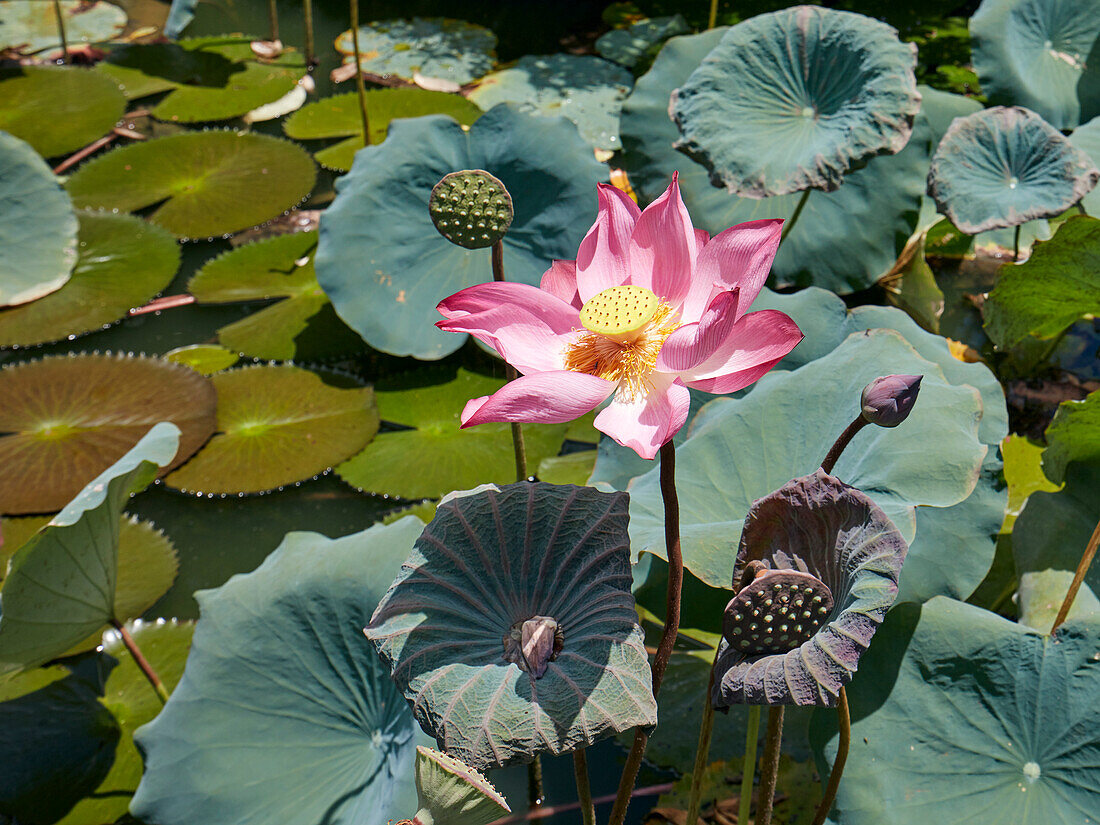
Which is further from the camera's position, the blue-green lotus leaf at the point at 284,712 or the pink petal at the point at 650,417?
the blue-green lotus leaf at the point at 284,712

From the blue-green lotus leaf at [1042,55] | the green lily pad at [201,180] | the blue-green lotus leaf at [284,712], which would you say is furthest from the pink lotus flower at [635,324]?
the green lily pad at [201,180]

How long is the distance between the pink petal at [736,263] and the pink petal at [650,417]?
0.39 ft

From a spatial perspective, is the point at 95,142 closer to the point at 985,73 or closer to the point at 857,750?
the point at 985,73

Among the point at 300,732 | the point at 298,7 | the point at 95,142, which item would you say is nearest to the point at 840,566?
the point at 300,732

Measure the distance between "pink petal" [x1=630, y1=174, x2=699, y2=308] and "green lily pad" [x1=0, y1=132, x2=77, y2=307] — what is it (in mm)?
3008

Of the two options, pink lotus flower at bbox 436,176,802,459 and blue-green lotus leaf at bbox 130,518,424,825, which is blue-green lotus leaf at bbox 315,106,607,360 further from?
pink lotus flower at bbox 436,176,802,459

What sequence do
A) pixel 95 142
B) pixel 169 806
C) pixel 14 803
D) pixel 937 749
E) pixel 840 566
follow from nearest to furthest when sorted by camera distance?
pixel 840 566
pixel 937 749
pixel 169 806
pixel 14 803
pixel 95 142

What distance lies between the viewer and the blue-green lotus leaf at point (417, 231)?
2.89 m

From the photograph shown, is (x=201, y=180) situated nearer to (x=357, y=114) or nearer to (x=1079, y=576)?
(x=357, y=114)

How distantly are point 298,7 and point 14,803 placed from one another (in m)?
5.00

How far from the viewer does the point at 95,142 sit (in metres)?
4.23

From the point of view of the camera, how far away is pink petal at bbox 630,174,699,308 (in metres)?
1.07

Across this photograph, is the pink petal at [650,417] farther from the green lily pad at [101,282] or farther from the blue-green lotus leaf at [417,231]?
the green lily pad at [101,282]

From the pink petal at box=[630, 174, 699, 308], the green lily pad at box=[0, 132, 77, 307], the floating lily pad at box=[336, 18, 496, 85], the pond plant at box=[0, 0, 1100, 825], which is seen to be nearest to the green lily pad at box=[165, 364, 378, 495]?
the pond plant at box=[0, 0, 1100, 825]
